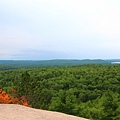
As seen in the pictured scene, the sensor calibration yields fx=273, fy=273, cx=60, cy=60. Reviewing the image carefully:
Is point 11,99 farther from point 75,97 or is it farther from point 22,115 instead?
point 22,115

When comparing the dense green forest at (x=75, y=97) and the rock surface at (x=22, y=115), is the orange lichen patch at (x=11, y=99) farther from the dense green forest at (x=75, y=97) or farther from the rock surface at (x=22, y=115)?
the rock surface at (x=22, y=115)

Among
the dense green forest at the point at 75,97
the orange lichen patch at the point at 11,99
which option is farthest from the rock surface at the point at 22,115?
the orange lichen patch at the point at 11,99

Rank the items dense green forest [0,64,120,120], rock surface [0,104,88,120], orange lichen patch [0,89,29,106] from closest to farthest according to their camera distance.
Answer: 1. rock surface [0,104,88,120]
2. dense green forest [0,64,120,120]
3. orange lichen patch [0,89,29,106]

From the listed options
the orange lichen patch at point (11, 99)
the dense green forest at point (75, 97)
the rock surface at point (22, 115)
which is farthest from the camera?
the orange lichen patch at point (11, 99)

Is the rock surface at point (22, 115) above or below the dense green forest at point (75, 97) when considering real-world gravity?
above

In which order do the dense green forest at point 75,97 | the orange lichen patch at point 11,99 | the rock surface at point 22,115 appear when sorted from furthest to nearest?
the orange lichen patch at point 11,99 → the dense green forest at point 75,97 → the rock surface at point 22,115

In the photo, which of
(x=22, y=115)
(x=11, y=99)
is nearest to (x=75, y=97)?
(x=11, y=99)

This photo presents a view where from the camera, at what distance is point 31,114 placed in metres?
13.2

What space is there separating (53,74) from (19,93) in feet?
178

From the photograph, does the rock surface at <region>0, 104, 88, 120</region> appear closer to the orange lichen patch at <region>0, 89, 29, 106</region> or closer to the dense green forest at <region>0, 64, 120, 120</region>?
the dense green forest at <region>0, 64, 120, 120</region>

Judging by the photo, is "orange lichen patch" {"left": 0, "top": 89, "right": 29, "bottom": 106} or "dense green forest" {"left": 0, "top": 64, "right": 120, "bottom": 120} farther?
"orange lichen patch" {"left": 0, "top": 89, "right": 29, "bottom": 106}

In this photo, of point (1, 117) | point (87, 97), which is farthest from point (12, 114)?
→ point (87, 97)

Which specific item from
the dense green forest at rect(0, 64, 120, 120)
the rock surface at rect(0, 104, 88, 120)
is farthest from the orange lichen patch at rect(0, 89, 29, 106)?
the rock surface at rect(0, 104, 88, 120)

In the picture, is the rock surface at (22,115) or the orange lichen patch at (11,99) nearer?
the rock surface at (22,115)
